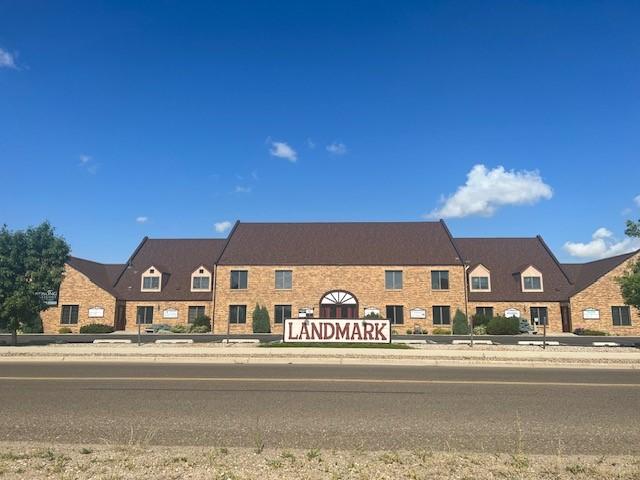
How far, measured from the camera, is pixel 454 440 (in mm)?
6188

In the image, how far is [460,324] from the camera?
37.3 metres

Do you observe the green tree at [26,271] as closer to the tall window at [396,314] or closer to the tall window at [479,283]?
the tall window at [396,314]

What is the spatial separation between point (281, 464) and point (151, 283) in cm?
4035

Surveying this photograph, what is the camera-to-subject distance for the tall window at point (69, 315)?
39562 mm

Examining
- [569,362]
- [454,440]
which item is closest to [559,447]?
[454,440]

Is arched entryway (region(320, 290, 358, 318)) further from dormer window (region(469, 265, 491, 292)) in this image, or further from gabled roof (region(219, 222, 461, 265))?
dormer window (region(469, 265, 491, 292))

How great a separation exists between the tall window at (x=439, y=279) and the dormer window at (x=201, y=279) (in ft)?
67.0

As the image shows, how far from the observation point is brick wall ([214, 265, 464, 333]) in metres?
39.2

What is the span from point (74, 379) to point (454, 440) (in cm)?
971

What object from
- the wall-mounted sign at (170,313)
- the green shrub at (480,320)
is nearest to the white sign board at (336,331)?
the green shrub at (480,320)

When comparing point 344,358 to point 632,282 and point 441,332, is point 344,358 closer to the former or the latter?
point 632,282

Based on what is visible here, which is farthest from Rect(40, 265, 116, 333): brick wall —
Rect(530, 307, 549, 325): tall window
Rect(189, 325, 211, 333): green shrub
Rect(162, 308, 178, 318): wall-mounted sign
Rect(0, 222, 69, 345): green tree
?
Rect(530, 307, 549, 325): tall window

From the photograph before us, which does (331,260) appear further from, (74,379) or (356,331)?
(74,379)

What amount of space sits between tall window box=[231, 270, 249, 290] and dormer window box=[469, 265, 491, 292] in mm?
20258
